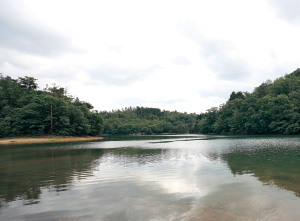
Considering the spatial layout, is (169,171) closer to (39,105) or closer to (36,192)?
(36,192)

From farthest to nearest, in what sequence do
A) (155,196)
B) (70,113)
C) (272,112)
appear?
(272,112) → (70,113) → (155,196)

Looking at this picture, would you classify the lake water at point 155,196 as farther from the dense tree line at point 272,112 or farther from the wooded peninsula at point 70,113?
the dense tree line at point 272,112

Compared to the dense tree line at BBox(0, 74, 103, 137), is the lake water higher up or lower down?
lower down

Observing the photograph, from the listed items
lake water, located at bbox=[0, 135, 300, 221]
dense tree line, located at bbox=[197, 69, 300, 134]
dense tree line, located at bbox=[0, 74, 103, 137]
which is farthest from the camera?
dense tree line, located at bbox=[197, 69, 300, 134]

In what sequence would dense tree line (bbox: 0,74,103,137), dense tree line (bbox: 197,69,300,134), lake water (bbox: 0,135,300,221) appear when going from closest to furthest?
lake water (bbox: 0,135,300,221), dense tree line (bbox: 0,74,103,137), dense tree line (bbox: 197,69,300,134)

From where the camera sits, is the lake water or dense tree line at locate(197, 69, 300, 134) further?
dense tree line at locate(197, 69, 300, 134)

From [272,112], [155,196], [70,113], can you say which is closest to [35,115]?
[70,113]

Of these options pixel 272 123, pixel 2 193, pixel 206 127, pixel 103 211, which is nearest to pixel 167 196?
pixel 103 211

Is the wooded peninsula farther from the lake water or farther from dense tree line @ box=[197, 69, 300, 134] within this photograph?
the lake water

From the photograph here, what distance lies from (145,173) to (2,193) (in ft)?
31.0

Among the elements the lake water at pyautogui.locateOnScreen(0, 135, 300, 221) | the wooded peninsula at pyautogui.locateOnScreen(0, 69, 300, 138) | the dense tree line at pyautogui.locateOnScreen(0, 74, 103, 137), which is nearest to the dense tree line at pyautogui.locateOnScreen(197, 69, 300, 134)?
the wooded peninsula at pyautogui.locateOnScreen(0, 69, 300, 138)

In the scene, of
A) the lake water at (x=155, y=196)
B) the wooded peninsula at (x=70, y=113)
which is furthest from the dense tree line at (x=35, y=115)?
the lake water at (x=155, y=196)

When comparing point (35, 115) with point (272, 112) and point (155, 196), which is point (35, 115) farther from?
point (272, 112)

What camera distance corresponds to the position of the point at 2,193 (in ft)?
36.9
